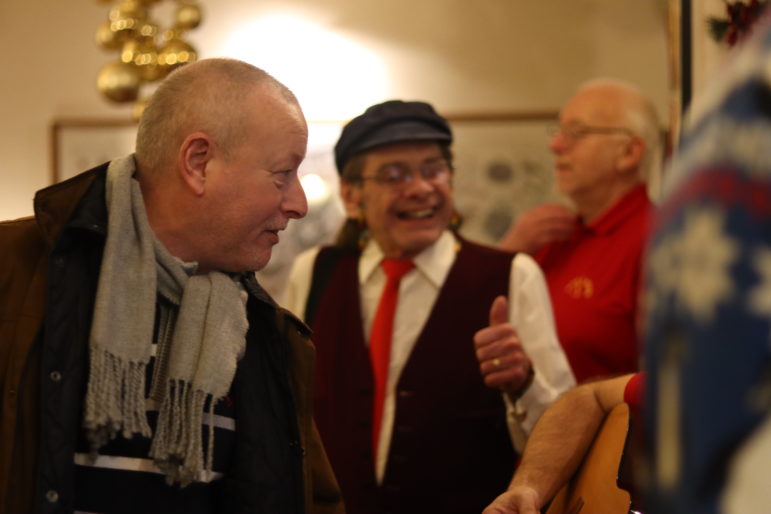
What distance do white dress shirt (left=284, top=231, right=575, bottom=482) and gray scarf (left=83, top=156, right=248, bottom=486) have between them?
0.95m

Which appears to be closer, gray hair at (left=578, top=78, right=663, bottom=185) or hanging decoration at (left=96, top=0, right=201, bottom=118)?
gray hair at (left=578, top=78, right=663, bottom=185)

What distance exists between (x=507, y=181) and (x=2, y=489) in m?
4.02

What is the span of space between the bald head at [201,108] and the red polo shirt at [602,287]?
1584 mm

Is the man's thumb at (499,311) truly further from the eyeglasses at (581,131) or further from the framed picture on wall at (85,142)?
the framed picture on wall at (85,142)

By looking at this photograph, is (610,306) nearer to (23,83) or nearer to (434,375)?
(434,375)

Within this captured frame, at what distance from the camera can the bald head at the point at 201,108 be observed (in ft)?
5.51

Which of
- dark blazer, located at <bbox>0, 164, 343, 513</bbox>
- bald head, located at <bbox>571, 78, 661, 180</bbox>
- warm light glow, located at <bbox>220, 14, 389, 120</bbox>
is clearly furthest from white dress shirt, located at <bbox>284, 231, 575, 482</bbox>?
warm light glow, located at <bbox>220, 14, 389, 120</bbox>

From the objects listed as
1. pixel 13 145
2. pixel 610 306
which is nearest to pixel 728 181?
pixel 610 306

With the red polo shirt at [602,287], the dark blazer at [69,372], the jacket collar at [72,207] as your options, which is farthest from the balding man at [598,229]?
the jacket collar at [72,207]

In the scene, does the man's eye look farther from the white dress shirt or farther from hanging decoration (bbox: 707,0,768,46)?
hanging decoration (bbox: 707,0,768,46)

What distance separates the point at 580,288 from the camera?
3.12 meters

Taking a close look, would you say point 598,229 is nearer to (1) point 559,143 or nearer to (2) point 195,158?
(1) point 559,143

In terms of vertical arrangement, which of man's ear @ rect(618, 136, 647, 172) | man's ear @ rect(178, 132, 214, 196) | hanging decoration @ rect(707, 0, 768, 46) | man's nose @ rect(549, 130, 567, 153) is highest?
hanging decoration @ rect(707, 0, 768, 46)

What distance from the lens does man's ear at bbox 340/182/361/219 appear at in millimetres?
2891
